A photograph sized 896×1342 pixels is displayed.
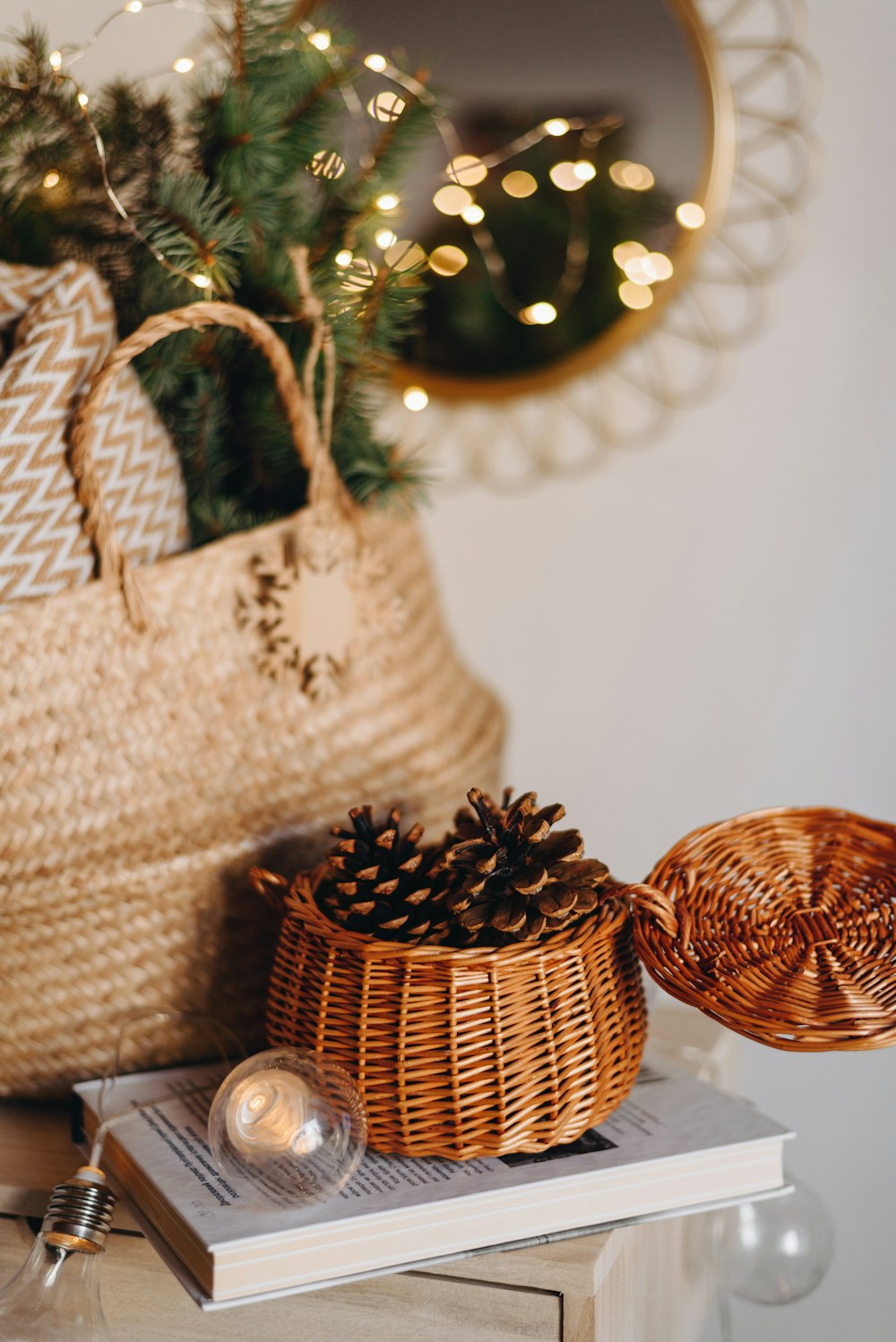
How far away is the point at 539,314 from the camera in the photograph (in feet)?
3.71

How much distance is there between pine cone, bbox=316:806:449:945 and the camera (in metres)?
0.55

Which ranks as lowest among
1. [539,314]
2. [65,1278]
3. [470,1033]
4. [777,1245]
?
[777,1245]

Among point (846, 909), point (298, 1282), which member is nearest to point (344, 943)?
point (298, 1282)

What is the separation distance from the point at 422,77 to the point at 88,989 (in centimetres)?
62

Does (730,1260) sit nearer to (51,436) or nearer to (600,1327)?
(600,1327)

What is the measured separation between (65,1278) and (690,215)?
997 mm

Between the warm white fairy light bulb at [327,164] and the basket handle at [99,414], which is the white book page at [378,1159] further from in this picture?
the warm white fairy light bulb at [327,164]

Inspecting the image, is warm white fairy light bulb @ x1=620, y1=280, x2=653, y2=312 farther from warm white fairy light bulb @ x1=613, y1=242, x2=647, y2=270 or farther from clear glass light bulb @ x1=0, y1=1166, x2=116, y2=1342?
clear glass light bulb @ x1=0, y1=1166, x2=116, y2=1342

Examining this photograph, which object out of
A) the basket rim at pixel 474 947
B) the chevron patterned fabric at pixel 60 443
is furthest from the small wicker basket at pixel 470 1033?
the chevron patterned fabric at pixel 60 443

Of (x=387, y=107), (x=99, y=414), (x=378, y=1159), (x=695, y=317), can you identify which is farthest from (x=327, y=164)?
(x=378, y=1159)

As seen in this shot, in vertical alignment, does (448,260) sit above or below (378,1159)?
above

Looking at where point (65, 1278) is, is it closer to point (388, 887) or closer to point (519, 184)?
point (388, 887)

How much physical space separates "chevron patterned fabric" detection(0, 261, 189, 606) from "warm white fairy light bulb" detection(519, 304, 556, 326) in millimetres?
559

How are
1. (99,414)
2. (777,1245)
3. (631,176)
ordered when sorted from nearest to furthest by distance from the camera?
(99,414)
(777,1245)
(631,176)
